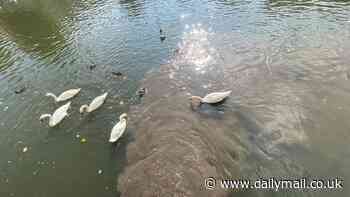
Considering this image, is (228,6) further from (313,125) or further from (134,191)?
(134,191)

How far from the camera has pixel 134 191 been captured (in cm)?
980

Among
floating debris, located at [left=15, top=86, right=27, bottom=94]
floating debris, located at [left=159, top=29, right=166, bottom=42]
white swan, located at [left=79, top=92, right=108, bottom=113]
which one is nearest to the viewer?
white swan, located at [left=79, top=92, right=108, bottom=113]

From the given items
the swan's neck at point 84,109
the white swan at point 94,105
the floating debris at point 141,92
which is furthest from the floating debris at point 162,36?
the swan's neck at point 84,109

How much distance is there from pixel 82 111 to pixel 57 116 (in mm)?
1140

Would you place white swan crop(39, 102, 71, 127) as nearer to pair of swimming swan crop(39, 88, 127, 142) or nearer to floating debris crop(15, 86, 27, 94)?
pair of swimming swan crop(39, 88, 127, 142)

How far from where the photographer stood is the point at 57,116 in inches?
520

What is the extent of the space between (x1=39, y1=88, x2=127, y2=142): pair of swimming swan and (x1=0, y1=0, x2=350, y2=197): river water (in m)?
0.35

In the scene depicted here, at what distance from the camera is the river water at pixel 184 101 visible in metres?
10.3

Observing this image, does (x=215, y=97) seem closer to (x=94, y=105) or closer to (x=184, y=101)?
(x=184, y=101)

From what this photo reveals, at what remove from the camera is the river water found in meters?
10.3

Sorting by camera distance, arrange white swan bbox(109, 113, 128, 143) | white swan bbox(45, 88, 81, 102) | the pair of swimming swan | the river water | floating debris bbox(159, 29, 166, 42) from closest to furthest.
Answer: the river water, white swan bbox(109, 113, 128, 143), the pair of swimming swan, white swan bbox(45, 88, 81, 102), floating debris bbox(159, 29, 166, 42)

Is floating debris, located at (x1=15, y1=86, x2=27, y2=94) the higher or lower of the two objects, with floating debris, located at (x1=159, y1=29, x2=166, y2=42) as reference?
lower

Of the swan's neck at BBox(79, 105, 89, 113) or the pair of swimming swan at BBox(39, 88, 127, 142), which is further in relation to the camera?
the swan's neck at BBox(79, 105, 89, 113)

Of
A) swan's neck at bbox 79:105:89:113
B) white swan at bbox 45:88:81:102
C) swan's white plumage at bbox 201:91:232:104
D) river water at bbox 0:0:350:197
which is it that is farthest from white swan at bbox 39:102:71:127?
swan's white plumage at bbox 201:91:232:104
